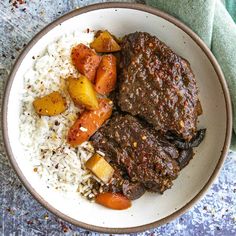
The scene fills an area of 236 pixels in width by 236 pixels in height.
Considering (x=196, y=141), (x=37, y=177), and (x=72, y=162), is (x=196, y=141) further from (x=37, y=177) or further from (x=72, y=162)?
(x=37, y=177)

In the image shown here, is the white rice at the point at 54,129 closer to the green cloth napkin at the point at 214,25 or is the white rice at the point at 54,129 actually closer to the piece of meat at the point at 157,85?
the piece of meat at the point at 157,85

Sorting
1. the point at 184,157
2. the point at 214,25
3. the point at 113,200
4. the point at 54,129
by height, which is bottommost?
the point at 113,200

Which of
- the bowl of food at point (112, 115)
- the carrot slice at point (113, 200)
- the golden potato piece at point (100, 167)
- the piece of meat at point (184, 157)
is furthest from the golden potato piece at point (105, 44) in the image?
the carrot slice at point (113, 200)

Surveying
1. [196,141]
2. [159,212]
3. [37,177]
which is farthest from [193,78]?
[37,177]

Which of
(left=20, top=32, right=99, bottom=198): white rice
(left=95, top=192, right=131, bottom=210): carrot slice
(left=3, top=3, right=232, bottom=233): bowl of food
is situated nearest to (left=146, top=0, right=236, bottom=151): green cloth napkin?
(left=3, top=3, right=232, bottom=233): bowl of food

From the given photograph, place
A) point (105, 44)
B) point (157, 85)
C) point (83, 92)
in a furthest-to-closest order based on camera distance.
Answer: point (105, 44) < point (157, 85) < point (83, 92)

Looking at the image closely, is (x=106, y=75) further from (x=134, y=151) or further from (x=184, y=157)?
(x=184, y=157)

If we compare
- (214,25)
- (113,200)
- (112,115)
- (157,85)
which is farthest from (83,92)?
(214,25)
